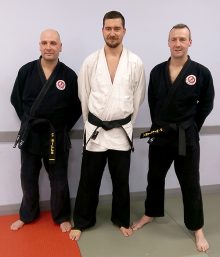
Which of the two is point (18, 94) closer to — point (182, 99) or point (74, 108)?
point (74, 108)

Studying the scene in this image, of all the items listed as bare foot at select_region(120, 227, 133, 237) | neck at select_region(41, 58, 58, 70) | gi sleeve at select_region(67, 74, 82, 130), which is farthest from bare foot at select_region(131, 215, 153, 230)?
neck at select_region(41, 58, 58, 70)

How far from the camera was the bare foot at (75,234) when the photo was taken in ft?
8.20

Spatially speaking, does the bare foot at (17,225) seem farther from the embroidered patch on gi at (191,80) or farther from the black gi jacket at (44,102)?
the embroidered patch on gi at (191,80)

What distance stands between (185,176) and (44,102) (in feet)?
4.05

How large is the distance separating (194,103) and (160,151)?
0.46m

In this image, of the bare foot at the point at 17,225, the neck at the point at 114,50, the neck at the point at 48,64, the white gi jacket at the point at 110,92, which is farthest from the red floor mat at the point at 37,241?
the neck at the point at 114,50

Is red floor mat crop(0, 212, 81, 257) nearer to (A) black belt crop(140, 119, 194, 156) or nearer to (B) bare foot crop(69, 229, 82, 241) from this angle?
(B) bare foot crop(69, 229, 82, 241)

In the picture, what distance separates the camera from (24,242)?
243 centimetres

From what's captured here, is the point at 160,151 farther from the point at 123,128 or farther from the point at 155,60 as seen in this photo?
the point at 155,60

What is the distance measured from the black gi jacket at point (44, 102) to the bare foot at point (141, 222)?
2.93ft

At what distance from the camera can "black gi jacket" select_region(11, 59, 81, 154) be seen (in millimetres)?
2428

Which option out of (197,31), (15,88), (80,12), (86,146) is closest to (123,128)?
(86,146)

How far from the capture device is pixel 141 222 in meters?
2.74

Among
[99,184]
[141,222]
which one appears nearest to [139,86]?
[99,184]
